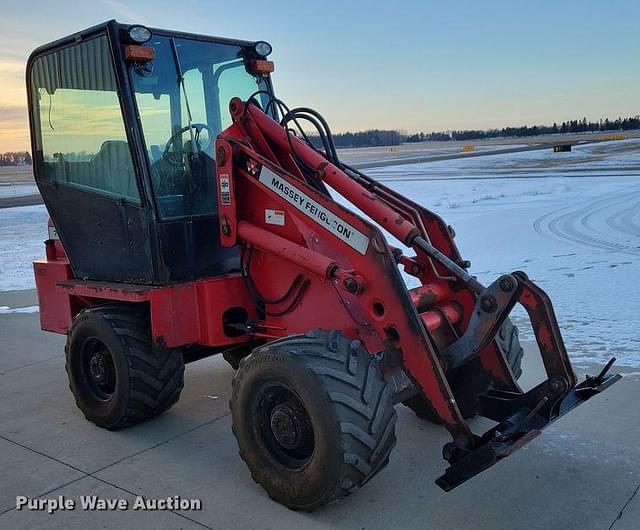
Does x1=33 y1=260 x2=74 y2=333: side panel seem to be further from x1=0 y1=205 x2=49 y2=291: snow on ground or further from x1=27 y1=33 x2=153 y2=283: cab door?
x1=0 y1=205 x2=49 y2=291: snow on ground

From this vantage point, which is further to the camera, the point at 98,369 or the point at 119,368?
the point at 98,369

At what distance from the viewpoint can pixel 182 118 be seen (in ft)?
15.3

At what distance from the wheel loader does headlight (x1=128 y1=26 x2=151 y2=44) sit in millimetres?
14

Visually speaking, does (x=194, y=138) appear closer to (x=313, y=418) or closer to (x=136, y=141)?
(x=136, y=141)

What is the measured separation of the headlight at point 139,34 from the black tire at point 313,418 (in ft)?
6.94

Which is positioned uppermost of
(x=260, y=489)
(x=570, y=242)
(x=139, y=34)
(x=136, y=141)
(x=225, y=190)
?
(x=139, y=34)

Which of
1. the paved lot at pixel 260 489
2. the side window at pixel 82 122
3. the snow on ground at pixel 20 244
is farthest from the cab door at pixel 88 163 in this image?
the snow on ground at pixel 20 244

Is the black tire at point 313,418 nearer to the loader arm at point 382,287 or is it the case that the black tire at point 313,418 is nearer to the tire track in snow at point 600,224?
the loader arm at point 382,287

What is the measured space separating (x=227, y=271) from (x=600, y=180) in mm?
20519

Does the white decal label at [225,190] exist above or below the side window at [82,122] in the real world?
below

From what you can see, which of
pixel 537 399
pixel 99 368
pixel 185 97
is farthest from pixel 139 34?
pixel 537 399

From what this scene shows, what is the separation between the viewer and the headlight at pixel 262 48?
507 cm

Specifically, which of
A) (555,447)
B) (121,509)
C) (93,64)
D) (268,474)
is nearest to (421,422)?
(555,447)

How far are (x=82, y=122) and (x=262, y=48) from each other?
144 cm
